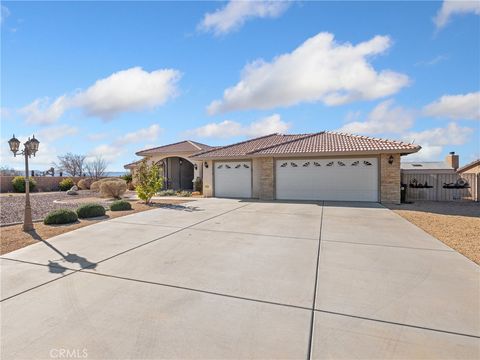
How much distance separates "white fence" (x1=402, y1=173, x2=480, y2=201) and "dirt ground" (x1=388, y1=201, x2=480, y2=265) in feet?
13.2

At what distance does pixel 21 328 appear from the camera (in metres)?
3.08

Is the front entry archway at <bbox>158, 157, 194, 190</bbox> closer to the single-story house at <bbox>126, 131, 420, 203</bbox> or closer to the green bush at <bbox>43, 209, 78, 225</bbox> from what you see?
the single-story house at <bbox>126, 131, 420, 203</bbox>

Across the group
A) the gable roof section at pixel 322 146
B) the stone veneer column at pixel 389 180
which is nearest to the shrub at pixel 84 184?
the gable roof section at pixel 322 146

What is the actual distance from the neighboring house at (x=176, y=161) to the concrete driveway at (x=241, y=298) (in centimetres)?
1648

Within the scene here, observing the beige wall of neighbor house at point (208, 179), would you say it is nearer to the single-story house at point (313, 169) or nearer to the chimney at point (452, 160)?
the single-story house at point (313, 169)

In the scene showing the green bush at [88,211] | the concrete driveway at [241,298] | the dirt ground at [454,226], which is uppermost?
the green bush at [88,211]

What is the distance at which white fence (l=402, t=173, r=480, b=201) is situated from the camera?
1546 cm

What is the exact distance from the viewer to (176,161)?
26.5 m

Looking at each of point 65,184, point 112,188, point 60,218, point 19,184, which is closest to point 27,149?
point 60,218

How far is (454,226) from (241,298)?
847cm

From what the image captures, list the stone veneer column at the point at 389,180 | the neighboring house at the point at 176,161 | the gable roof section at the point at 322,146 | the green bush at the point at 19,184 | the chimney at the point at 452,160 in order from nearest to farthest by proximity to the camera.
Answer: the gable roof section at the point at 322,146 → the stone veneer column at the point at 389,180 → the neighboring house at the point at 176,161 → the green bush at the point at 19,184 → the chimney at the point at 452,160

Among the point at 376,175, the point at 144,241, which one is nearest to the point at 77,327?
the point at 144,241

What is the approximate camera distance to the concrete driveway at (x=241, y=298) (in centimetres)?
274

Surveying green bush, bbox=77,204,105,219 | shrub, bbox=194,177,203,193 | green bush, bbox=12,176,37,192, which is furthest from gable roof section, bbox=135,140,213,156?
green bush, bbox=77,204,105,219
